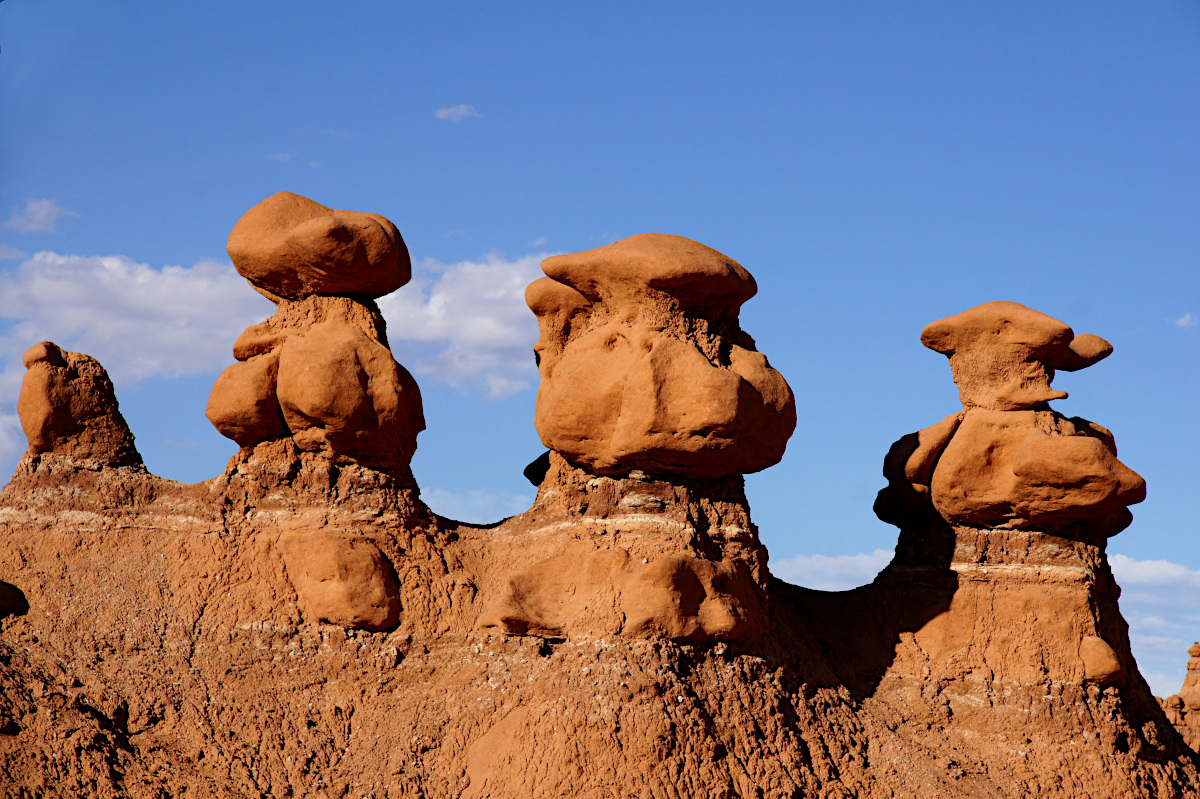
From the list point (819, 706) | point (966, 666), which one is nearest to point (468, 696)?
point (819, 706)

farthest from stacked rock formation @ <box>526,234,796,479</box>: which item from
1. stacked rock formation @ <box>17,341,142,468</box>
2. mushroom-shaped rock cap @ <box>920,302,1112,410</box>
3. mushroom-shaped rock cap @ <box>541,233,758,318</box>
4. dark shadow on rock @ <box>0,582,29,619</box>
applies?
dark shadow on rock @ <box>0,582,29,619</box>

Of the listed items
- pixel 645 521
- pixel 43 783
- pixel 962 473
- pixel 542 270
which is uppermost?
pixel 542 270

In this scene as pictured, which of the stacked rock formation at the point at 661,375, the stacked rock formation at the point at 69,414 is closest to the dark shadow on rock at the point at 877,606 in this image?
the stacked rock formation at the point at 661,375

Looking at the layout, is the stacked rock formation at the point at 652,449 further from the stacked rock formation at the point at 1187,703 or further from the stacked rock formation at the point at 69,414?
the stacked rock formation at the point at 1187,703

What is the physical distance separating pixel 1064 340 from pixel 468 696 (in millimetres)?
7870

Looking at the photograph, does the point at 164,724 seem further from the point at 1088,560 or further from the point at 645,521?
the point at 1088,560

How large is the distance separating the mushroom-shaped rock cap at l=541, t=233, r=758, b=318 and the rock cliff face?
4cm

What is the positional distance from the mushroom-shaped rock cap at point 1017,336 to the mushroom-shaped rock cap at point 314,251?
6333 mm

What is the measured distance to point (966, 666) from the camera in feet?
50.9

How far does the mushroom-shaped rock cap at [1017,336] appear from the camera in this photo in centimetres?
1602

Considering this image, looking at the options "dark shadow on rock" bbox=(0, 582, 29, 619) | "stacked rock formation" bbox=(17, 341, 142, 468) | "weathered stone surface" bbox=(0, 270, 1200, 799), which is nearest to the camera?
"weathered stone surface" bbox=(0, 270, 1200, 799)

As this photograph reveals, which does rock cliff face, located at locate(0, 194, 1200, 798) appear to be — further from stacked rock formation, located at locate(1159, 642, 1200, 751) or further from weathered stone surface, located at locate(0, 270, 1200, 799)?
stacked rock formation, located at locate(1159, 642, 1200, 751)

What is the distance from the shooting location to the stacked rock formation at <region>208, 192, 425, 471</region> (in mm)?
14250

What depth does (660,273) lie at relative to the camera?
14.2 metres
